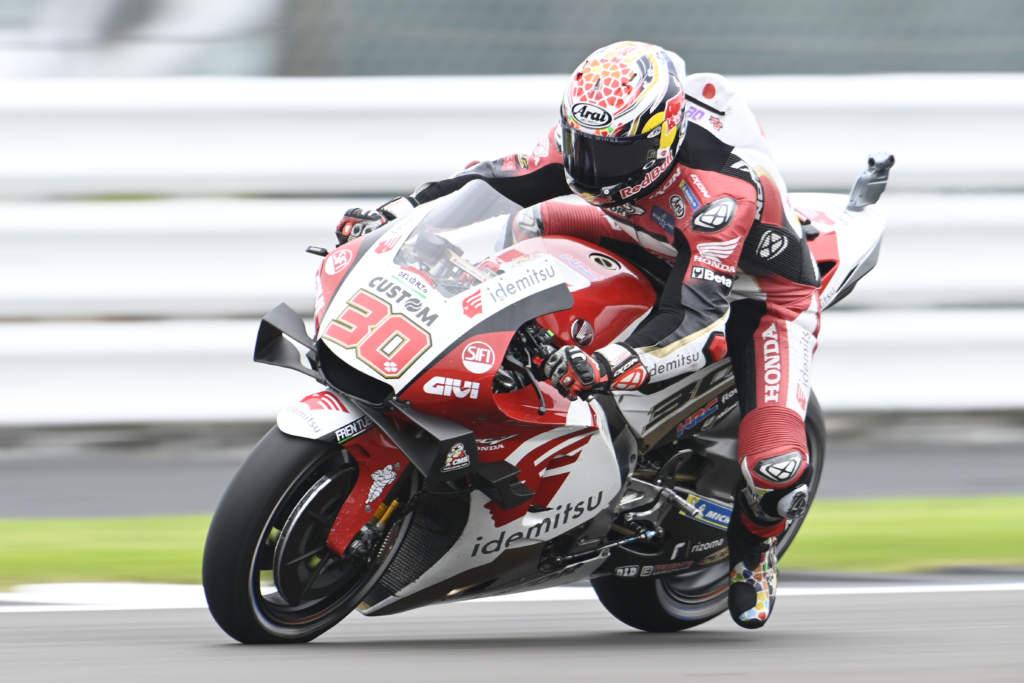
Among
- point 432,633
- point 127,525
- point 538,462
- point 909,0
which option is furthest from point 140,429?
point 909,0

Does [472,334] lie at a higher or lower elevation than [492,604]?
higher

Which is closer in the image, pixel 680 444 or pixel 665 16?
pixel 680 444

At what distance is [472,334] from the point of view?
13.2ft

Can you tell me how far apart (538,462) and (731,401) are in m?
0.94

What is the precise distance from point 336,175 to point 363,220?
2807mm

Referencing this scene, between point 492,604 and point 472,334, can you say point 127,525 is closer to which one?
point 492,604

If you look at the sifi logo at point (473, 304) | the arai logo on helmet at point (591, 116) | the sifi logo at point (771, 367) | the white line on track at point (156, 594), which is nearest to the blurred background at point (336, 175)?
the white line on track at point (156, 594)

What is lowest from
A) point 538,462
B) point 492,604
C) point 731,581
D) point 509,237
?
point 492,604

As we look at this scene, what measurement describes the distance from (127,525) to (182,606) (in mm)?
1186

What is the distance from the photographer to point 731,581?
491 cm

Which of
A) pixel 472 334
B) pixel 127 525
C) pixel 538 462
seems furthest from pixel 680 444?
pixel 127 525

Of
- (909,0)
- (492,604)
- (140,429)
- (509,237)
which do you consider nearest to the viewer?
(509,237)

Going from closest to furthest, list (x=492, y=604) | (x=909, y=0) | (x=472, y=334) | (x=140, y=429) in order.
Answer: (x=472, y=334) < (x=492, y=604) < (x=140, y=429) < (x=909, y=0)

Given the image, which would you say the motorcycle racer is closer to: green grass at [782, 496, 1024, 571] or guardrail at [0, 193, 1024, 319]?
green grass at [782, 496, 1024, 571]
